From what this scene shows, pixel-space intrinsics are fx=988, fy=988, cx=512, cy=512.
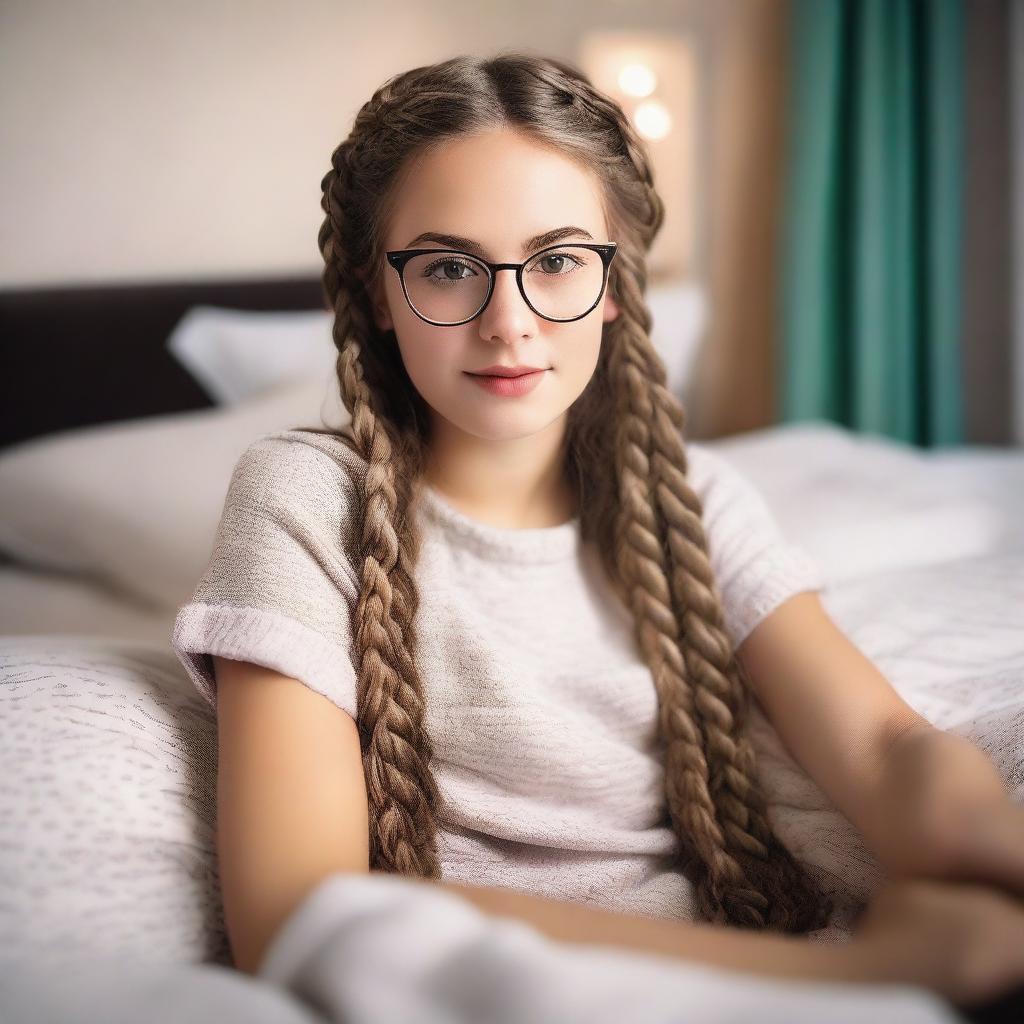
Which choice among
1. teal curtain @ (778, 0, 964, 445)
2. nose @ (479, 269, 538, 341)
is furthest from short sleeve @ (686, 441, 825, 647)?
teal curtain @ (778, 0, 964, 445)

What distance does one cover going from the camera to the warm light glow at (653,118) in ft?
8.54

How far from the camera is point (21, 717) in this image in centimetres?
81

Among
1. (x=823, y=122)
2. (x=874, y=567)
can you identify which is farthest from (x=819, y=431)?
(x=823, y=122)

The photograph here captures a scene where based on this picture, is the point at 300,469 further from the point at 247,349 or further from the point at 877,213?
the point at 877,213

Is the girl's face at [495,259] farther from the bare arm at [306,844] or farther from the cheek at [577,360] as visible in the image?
the bare arm at [306,844]

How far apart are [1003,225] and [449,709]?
8.59ft

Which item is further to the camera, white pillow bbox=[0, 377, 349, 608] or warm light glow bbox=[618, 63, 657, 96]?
warm light glow bbox=[618, 63, 657, 96]

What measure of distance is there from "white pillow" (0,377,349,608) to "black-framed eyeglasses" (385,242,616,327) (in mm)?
648

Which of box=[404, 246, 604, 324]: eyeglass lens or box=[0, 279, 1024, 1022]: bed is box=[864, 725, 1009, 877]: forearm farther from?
box=[404, 246, 604, 324]: eyeglass lens

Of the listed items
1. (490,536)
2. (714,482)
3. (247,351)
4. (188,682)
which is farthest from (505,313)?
(247,351)

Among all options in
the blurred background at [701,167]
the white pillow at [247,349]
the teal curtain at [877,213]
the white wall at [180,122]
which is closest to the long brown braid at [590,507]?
the white pillow at [247,349]

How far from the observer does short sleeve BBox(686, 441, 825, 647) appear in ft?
3.39

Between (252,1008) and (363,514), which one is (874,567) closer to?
(363,514)

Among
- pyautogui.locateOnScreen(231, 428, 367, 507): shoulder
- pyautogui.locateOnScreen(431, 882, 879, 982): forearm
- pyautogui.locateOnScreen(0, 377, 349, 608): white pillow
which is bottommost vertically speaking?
pyautogui.locateOnScreen(431, 882, 879, 982): forearm
